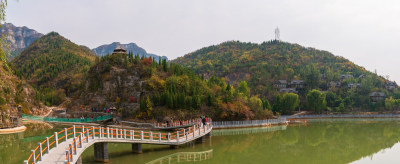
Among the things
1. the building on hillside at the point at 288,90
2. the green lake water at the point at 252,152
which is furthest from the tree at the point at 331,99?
the green lake water at the point at 252,152

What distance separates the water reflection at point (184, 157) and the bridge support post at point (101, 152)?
3195 millimetres

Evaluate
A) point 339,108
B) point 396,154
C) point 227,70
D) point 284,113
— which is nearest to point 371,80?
point 339,108

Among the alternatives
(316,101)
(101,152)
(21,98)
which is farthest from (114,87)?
(316,101)

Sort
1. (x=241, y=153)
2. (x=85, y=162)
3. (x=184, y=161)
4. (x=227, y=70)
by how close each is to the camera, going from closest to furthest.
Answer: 1. (x=85, y=162)
2. (x=184, y=161)
3. (x=241, y=153)
4. (x=227, y=70)

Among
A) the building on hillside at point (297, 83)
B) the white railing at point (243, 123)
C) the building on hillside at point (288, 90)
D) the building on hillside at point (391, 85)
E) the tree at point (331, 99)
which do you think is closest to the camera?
the white railing at point (243, 123)

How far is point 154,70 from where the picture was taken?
52.8m

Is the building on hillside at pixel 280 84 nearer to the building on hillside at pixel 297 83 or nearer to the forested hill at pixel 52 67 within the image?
the building on hillside at pixel 297 83

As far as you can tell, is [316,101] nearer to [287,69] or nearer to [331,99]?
[331,99]

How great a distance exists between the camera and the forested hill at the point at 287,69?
9150 cm

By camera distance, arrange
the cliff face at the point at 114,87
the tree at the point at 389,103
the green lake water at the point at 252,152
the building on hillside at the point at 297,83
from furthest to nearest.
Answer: the building on hillside at the point at 297,83 → the tree at the point at 389,103 → the cliff face at the point at 114,87 → the green lake water at the point at 252,152

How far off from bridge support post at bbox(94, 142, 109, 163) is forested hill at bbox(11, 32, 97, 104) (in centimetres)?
6299

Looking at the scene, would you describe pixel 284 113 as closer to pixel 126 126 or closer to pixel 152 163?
pixel 126 126

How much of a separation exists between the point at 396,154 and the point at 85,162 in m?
27.6

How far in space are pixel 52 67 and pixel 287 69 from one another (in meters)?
82.0
